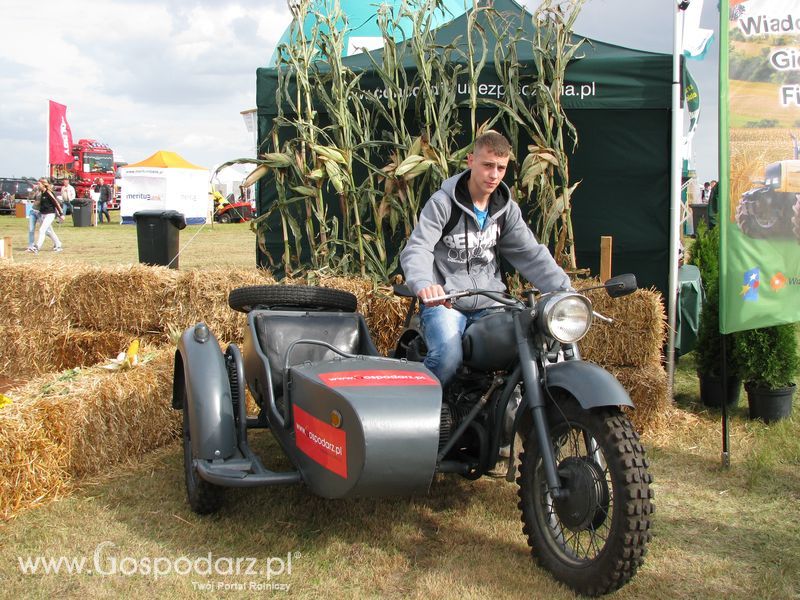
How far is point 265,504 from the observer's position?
3.66 meters

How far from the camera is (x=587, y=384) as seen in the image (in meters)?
2.71

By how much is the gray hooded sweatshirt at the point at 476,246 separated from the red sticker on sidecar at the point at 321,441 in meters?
0.90

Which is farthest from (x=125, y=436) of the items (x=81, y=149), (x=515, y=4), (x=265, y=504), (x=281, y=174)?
(x=81, y=149)

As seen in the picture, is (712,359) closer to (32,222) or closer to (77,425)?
(77,425)

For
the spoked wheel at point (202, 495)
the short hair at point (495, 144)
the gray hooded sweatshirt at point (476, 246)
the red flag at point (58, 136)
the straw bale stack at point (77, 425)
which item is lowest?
the spoked wheel at point (202, 495)

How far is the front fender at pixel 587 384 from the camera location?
2.63 meters

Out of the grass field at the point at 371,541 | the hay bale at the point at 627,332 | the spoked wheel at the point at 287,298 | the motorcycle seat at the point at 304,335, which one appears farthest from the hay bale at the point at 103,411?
the hay bale at the point at 627,332

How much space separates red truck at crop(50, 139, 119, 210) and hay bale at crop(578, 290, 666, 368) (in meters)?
36.1

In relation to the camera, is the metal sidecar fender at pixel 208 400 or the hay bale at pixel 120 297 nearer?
the metal sidecar fender at pixel 208 400

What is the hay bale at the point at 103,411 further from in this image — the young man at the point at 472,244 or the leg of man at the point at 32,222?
the leg of man at the point at 32,222

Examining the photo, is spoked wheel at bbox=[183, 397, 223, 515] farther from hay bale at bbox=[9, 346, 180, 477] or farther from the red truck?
the red truck

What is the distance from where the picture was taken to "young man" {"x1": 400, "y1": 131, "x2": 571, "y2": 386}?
3389mm

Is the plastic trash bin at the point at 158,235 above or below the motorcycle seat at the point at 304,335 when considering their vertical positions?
above

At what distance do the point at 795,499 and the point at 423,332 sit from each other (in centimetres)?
202
